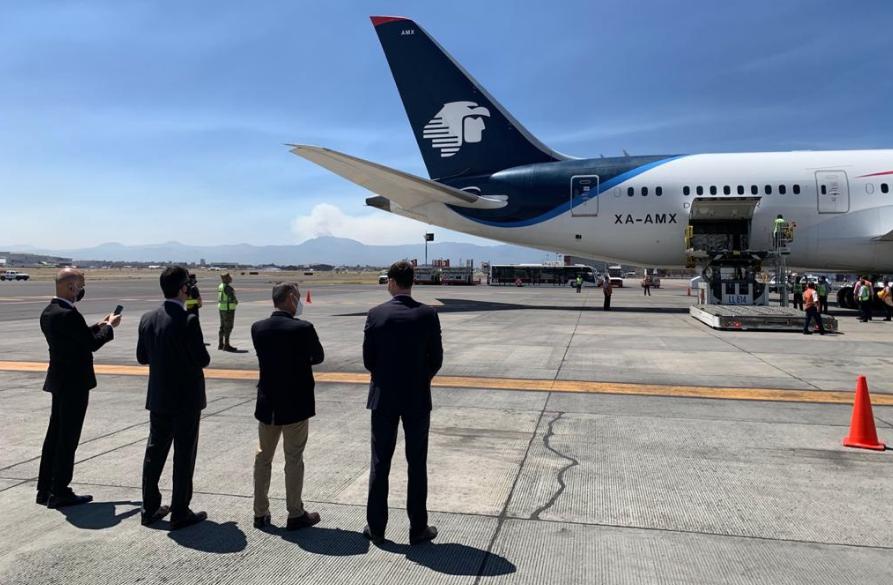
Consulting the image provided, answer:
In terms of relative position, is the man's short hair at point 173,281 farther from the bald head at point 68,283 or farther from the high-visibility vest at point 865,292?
the high-visibility vest at point 865,292

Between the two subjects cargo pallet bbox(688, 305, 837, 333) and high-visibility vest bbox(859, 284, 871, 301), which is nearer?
cargo pallet bbox(688, 305, 837, 333)

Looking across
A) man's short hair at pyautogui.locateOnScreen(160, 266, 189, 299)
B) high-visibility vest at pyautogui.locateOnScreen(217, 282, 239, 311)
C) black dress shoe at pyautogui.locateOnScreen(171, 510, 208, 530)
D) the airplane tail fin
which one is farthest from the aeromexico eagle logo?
black dress shoe at pyautogui.locateOnScreen(171, 510, 208, 530)

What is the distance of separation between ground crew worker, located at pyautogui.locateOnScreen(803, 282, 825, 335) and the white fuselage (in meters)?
7.11

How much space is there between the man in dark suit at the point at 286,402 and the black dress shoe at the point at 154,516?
77cm

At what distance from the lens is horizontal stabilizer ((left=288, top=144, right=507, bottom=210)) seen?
1970cm

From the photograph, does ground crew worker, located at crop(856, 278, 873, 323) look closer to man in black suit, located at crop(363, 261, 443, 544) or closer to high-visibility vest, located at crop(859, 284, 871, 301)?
high-visibility vest, located at crop(859, 284, 871, 301)

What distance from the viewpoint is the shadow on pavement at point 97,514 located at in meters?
4.21

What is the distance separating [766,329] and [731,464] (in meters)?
13.1

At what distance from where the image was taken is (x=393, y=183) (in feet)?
72.8

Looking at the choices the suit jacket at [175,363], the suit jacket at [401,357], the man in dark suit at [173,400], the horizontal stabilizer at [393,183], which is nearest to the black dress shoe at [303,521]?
the man in dark suit at [173,400]

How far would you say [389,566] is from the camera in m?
3.64

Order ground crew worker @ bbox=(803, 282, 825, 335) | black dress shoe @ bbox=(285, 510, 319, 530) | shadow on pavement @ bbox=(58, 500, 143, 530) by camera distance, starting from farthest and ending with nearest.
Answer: ground crew worker @ bbox=(803, 282, 825, 335) → shadow on pavement @ bbox=(58, 500, 143, 530) → black dress shoe @ bbox=(285, 510, 319, 530)

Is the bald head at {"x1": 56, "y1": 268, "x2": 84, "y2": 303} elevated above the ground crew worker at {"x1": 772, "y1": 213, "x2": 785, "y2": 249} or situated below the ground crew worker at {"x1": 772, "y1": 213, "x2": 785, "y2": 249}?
below

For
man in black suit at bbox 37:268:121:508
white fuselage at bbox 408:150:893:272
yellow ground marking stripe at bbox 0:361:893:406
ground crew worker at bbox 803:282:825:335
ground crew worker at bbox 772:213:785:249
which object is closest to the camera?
man in black suit at bbox 37:268:121:508
